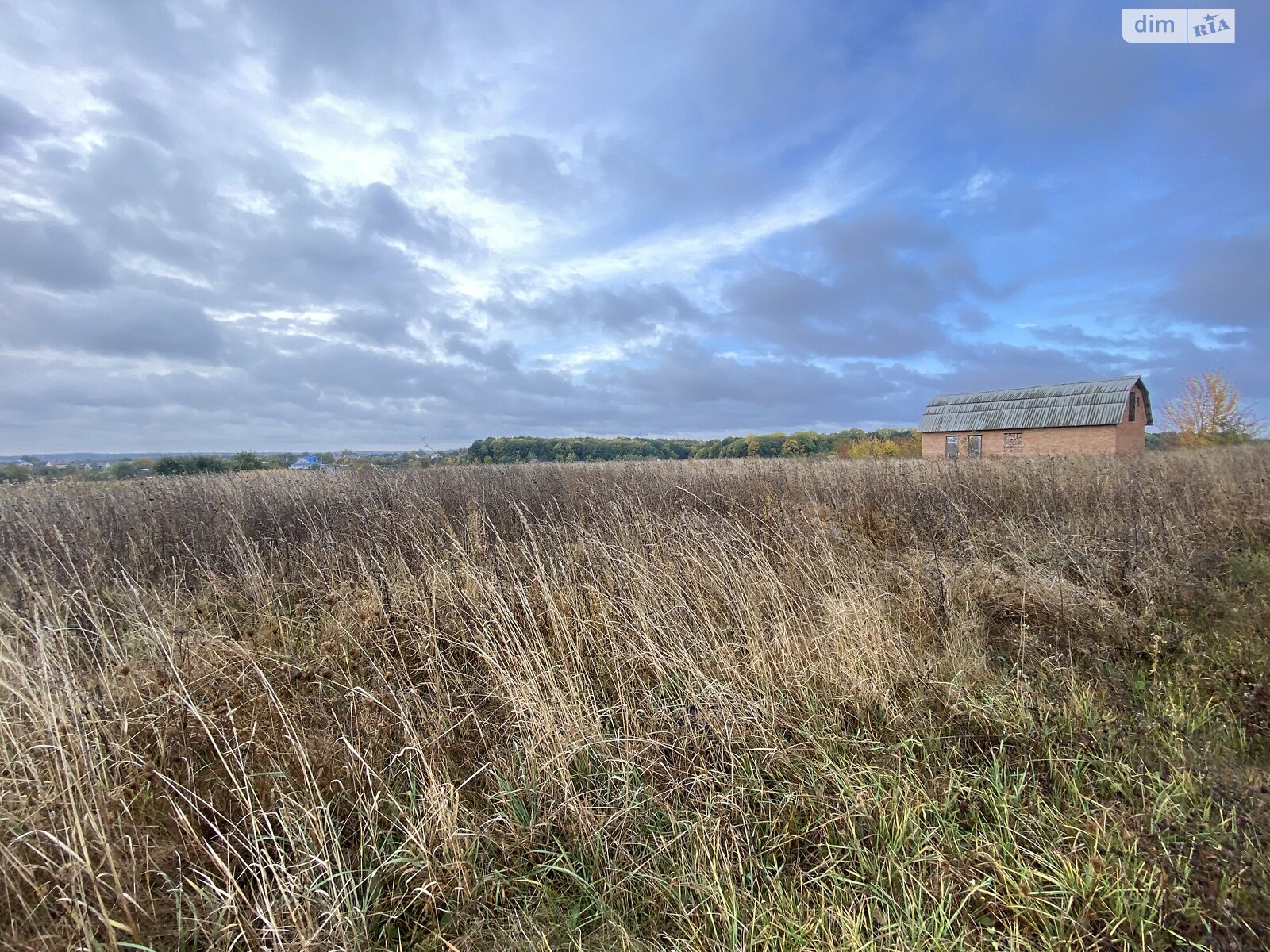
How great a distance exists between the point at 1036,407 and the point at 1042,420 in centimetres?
130

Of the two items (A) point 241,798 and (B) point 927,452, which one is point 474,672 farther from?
(B) point 927,452

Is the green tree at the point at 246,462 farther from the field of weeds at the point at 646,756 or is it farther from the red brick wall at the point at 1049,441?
the red brick wall at the point at 1049,441

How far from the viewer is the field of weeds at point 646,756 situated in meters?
1.75

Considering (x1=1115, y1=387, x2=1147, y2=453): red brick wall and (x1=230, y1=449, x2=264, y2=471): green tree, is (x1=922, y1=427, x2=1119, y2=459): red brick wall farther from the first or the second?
(x1=230, y1=449, x2=264, y2=471): green tree

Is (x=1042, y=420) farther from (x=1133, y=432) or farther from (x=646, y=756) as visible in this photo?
(x=646, y=756)

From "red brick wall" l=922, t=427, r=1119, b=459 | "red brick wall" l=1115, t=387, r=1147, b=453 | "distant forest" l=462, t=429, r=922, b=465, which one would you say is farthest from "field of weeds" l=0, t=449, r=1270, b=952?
"red brick wall" l=1115, t=387, r=1147, b=453

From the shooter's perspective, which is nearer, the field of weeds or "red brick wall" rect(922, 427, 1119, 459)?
the field of weeds

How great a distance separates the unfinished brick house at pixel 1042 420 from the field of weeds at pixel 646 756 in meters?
27.3

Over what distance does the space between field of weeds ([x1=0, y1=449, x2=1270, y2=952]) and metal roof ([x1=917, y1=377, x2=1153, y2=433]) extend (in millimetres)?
32865

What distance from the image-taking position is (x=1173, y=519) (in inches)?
262

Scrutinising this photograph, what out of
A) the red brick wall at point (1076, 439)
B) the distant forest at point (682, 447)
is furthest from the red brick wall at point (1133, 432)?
the distant forest at point (682, 447)

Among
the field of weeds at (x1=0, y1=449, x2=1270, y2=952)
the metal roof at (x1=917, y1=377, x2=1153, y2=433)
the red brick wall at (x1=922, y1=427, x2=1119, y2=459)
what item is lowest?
the field of weeds at (x1=0, y1=449, x2=1270, y2=952)

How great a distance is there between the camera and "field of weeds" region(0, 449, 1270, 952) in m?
1.75

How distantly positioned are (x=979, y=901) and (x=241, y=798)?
2834mm
